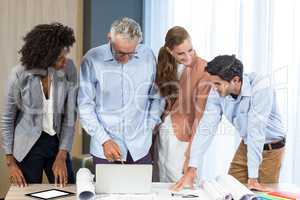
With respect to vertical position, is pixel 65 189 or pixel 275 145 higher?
pixel 275 145

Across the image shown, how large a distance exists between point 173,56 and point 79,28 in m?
1.60

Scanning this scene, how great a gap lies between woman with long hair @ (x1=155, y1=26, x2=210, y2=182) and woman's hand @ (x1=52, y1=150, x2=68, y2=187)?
63 cm

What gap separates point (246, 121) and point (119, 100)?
77cm

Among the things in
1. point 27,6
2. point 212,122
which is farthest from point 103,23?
point 212,122

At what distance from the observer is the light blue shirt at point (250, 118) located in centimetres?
274

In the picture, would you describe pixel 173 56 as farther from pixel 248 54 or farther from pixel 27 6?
→ pixel 27 6

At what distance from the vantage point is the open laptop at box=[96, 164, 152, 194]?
245 centimetres

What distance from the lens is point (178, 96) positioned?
305 centimetres

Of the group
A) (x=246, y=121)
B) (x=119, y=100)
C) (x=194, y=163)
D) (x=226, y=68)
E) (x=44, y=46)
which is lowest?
(x=194, y=163)

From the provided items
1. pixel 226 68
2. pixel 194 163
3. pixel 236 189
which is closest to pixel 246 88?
pixel 226 68

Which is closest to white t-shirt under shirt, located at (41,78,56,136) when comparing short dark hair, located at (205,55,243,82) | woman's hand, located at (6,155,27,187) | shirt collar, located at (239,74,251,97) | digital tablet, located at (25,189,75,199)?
woman's hand, located at (6,155,27,187)

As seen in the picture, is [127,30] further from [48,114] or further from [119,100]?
[48,114]

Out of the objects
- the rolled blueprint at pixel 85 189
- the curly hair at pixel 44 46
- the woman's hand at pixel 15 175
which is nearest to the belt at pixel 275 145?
the rolled blueprint at pixel 85 189

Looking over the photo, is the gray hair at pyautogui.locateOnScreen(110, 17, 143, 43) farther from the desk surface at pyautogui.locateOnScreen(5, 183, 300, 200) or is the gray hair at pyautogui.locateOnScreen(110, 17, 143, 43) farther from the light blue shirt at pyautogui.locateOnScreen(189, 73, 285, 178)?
the desk surface at pyautogui.locateOnScreen(5, 183, 300, 200)
